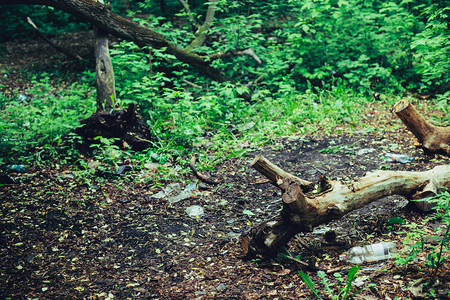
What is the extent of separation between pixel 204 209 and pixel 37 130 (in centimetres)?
279

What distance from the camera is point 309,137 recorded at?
5.20 metres

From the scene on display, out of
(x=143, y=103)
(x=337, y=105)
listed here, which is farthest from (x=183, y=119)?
(x=337, y=105)

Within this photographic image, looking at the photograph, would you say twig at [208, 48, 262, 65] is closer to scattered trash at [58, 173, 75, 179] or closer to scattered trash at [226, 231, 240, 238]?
scattered trash at [58, 173, 75, 179]

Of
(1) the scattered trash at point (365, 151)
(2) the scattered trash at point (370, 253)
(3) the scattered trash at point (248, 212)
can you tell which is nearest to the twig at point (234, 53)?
(1) the scattered trash at point (365, 151)

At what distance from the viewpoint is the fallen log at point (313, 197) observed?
8.00ft

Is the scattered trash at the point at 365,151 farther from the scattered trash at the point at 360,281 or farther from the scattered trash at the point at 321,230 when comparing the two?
the scattered trash at the point at 360,281

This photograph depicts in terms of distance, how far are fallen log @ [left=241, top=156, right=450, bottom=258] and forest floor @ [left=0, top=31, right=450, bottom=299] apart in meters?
0.19

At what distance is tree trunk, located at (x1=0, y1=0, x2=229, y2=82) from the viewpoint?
195 inches

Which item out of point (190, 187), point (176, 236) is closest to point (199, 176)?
point (190, 187)

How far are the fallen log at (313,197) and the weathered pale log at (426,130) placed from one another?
1377mm

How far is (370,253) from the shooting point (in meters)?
2.51

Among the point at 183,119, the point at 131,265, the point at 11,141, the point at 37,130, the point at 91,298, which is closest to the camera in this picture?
the point at 91,298

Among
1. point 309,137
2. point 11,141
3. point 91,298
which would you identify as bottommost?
point 309,137

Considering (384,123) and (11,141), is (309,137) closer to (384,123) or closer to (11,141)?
(384,123)
